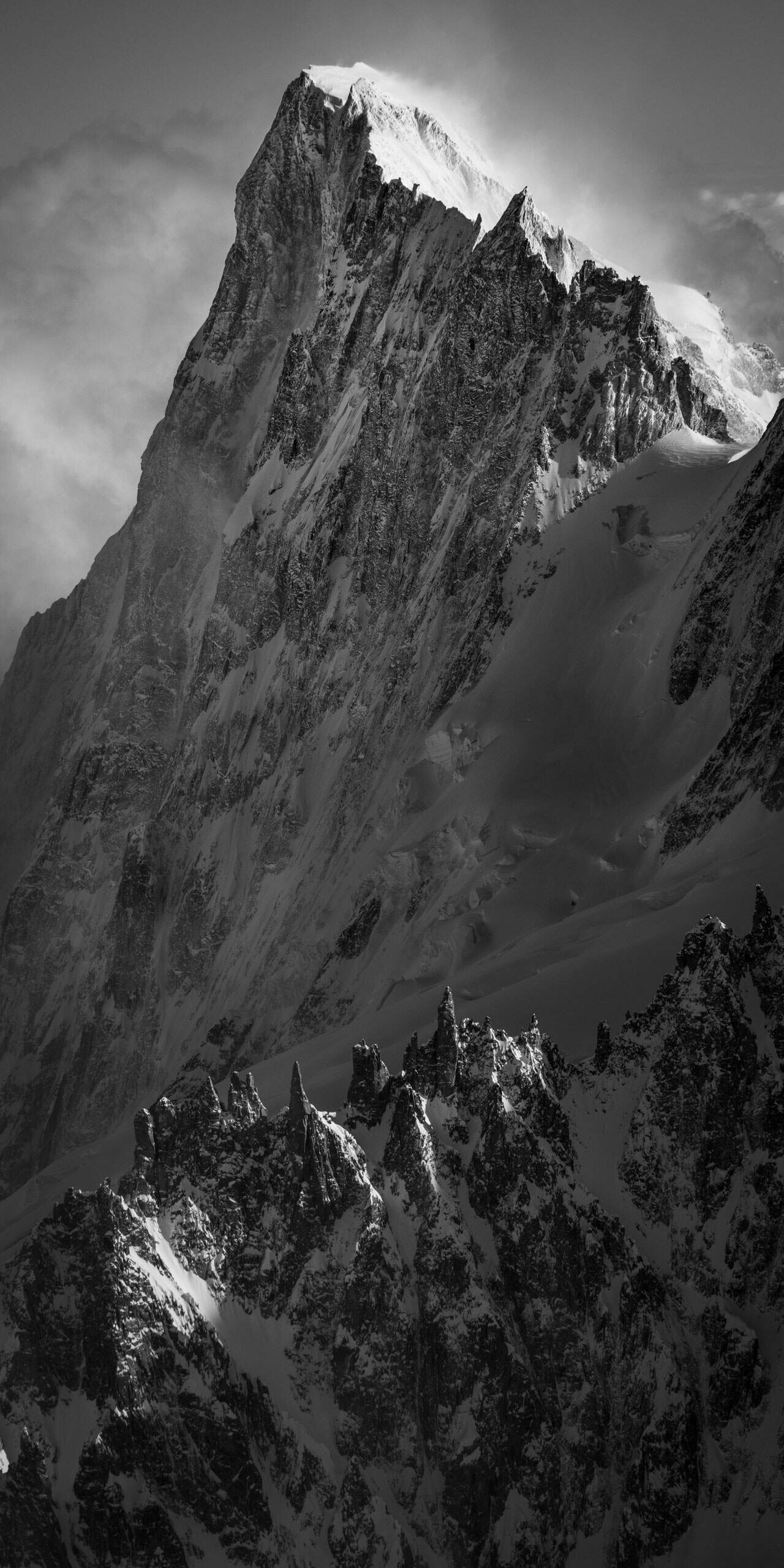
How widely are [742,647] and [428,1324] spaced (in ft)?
172

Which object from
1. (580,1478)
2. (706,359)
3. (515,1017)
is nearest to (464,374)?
(706,359)

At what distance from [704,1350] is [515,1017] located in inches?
736

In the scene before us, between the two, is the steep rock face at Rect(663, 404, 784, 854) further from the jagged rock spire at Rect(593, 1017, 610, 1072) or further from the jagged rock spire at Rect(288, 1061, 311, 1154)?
the jagged rock spire at Rect(288, 1061, 311, 1154)

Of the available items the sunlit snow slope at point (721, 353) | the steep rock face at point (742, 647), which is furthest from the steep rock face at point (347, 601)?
the steep rock face at point (742, 647)

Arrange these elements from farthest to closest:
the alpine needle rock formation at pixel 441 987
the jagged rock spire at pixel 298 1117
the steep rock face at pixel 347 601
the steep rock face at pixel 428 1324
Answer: the steep rock face at pixel 347 601 → the jagged rock spire at pixel 298 1117 → the alpine needle rock formation at pixel 441 987 → the steep rock face at pixel 428 1324

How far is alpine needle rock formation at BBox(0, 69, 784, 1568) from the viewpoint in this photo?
2447 inches

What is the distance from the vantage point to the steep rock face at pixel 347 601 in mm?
134125

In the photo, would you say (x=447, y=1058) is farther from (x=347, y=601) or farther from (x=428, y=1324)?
(x=347, y=601)

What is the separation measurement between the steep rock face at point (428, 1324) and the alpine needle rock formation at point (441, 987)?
150mm

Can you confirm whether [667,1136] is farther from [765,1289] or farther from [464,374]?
[464,374]

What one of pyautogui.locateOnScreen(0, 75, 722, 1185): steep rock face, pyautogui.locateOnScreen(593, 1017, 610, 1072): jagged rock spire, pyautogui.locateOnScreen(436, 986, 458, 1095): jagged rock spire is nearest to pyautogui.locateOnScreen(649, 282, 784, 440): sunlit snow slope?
pyautogui.locateOnScreen(0, 75, 722, 1185): steep rock face

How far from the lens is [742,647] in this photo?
104 metres

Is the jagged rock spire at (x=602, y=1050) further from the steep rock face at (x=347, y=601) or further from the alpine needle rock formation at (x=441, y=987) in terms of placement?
the steep rock face at (x=347, y=601)

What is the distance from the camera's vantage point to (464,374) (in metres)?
148
